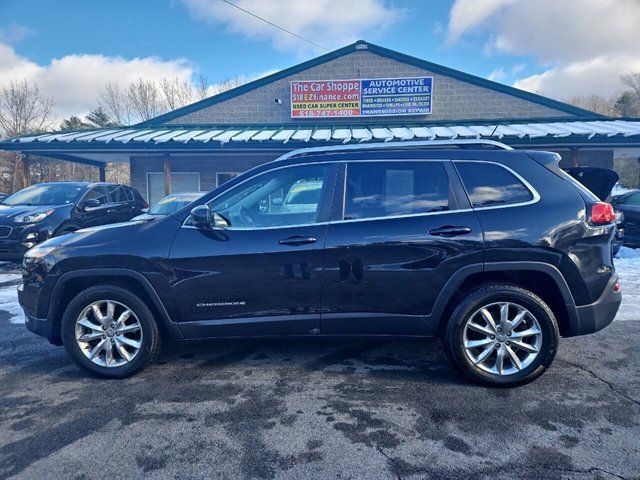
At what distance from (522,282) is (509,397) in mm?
929

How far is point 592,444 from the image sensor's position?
2.38 m

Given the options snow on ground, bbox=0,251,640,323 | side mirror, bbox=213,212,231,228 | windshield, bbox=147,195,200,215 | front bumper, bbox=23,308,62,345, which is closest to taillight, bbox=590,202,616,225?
snow on ground, bbox=0,251,640,323

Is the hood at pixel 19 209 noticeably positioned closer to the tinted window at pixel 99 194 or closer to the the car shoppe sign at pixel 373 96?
the tinted window at pixel 99 194

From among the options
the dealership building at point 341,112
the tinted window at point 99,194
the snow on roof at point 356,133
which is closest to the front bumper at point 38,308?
the tinted window at point 99,194

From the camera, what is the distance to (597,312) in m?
3.02

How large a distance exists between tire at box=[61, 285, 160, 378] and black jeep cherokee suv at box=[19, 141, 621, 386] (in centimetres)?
1

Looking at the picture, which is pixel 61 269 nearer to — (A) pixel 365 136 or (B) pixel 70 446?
(B) pixel 70 446

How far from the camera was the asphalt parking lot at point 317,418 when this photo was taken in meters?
2.22

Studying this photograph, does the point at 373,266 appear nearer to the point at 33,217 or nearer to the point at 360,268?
the point at 360,268

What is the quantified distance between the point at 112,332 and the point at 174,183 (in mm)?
11818

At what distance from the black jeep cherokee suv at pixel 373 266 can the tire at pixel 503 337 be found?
1cm

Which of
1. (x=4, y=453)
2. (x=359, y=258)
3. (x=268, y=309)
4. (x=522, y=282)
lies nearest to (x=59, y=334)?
(x=4, y=453)

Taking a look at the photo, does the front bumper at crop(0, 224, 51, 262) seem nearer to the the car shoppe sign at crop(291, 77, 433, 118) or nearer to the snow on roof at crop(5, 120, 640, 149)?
the snow on roof at crop(5, 120, 640, 149)

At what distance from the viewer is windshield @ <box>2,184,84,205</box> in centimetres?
817
